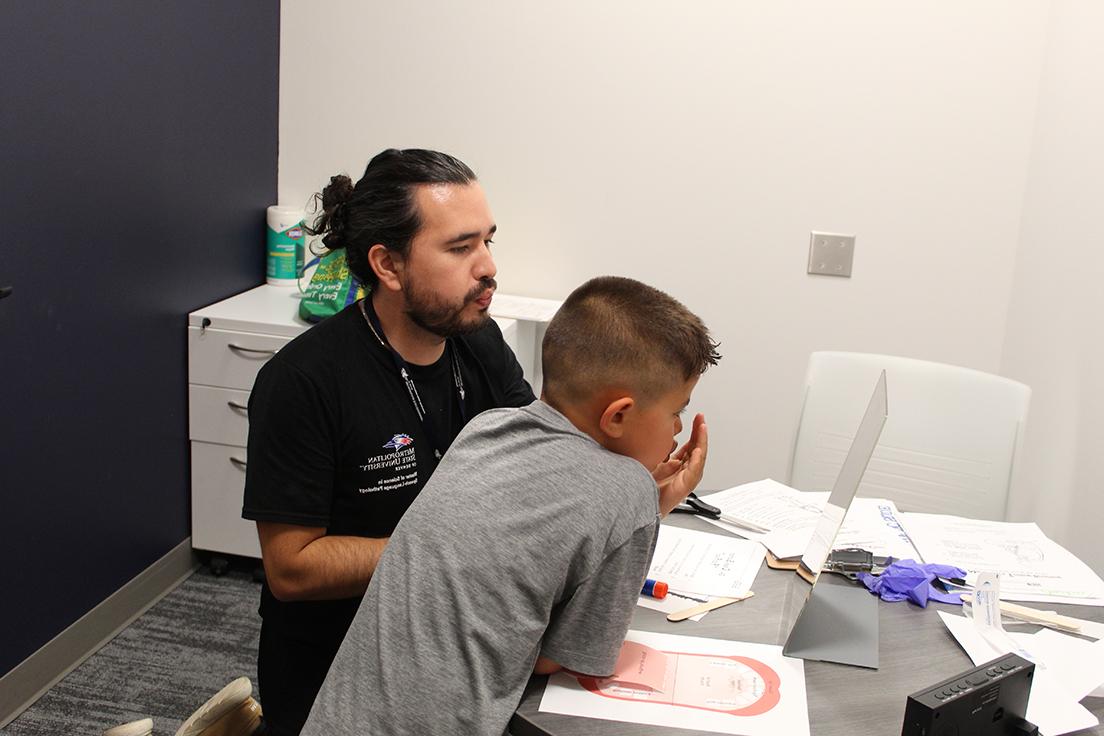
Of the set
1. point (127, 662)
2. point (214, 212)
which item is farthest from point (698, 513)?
point (214, 212)

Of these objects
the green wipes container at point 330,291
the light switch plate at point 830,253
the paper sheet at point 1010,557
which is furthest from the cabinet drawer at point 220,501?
the paper sheet at point 1010,557

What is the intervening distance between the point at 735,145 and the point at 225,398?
5.38ft

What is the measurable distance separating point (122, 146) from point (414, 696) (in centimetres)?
191

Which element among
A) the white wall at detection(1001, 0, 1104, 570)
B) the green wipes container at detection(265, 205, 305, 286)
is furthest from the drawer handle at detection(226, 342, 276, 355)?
the white wall at detection(1001, 0, 1104, 570)

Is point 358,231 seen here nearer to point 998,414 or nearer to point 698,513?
point 698,513

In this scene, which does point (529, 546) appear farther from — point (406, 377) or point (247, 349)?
point (247, 349)

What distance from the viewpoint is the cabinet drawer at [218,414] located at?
305cm

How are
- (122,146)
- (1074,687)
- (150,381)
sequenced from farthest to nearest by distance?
(150,381) → (122,146) → (1074,687)

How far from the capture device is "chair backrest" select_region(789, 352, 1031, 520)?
2.41 m

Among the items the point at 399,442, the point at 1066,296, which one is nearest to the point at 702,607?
the point at 399,442

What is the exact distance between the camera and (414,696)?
1245 mm

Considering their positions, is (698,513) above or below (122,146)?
below

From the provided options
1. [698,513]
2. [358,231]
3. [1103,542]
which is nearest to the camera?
[358,231]

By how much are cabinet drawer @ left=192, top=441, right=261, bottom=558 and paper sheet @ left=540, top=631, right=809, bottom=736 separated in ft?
6.25
